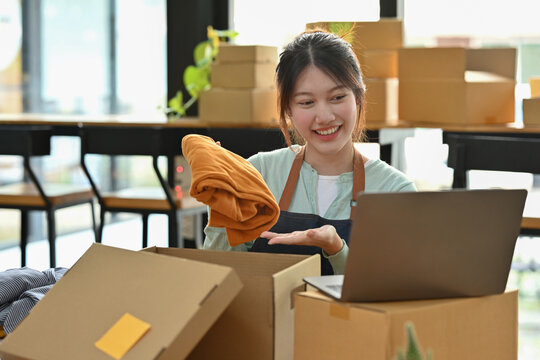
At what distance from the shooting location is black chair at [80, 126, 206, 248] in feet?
10.9

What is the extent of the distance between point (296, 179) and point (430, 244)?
0.83 metres

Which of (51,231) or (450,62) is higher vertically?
(450,62)

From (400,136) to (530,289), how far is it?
3.37ft

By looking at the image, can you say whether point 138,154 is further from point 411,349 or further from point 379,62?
point 411,349

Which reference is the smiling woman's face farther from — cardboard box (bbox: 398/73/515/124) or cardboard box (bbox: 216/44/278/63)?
cardboard box (bbox: 216/44/278/63)

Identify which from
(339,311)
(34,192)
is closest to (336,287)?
(339,311)

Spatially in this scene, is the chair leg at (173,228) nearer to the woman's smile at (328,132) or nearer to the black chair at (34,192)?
the black chair at (34,192)

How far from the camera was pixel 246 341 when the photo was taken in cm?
108

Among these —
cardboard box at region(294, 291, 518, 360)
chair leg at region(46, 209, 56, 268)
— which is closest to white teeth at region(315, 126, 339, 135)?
cardboard box at region(294, 291, 518, 360)

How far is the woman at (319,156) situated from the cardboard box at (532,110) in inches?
59.9

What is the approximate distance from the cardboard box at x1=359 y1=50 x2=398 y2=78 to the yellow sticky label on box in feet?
8.55

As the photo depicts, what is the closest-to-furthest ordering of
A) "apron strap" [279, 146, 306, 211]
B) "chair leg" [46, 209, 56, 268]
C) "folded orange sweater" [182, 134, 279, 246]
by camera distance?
"folded orange sweater" [182, 134, 279, 246]
"apron strap" [279, 146, 306, 211]
"chair leg" [46, 209, 56, 268]

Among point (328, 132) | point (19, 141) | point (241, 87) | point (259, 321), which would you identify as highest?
point (241, 87)

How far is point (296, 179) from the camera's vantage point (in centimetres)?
182
